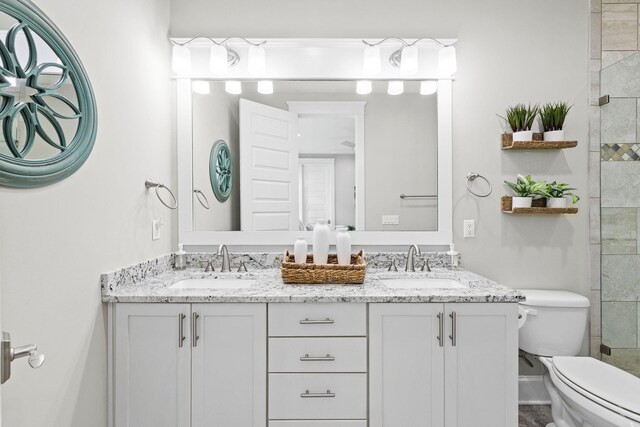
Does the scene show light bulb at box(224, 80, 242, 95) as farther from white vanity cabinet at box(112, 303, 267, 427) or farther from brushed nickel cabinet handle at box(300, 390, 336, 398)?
brushed nickel cabinet handle at box(300, 390, 336, 398)

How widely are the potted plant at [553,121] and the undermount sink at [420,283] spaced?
100cm

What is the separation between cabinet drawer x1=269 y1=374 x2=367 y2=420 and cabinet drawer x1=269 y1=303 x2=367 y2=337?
0.18 metres

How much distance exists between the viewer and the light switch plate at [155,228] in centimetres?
195

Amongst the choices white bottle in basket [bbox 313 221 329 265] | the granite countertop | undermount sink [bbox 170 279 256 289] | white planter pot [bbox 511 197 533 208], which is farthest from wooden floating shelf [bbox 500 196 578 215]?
undermount sink [bbox 170 279 256 289]

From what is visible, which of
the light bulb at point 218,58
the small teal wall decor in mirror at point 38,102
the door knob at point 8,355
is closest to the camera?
the door knob at point 8,355

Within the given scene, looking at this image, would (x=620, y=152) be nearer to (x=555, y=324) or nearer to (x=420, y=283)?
(x=555, y=324)

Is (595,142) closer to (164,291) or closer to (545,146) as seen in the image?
(545,146)

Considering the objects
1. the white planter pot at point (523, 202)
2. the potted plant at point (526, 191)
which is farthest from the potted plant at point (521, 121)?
the white planter pot at point (523, 202)

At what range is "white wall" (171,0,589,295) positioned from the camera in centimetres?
218

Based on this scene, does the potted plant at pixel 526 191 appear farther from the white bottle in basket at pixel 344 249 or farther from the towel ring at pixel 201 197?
the towel ring at pixel 201 197

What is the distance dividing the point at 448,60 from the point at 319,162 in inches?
36.6

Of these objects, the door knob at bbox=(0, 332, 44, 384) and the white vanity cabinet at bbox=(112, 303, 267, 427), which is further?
the white vanity cabinet at bbox=(112, 303, 267, 427)

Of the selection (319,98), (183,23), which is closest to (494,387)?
(319,98)

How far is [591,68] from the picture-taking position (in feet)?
7.11
